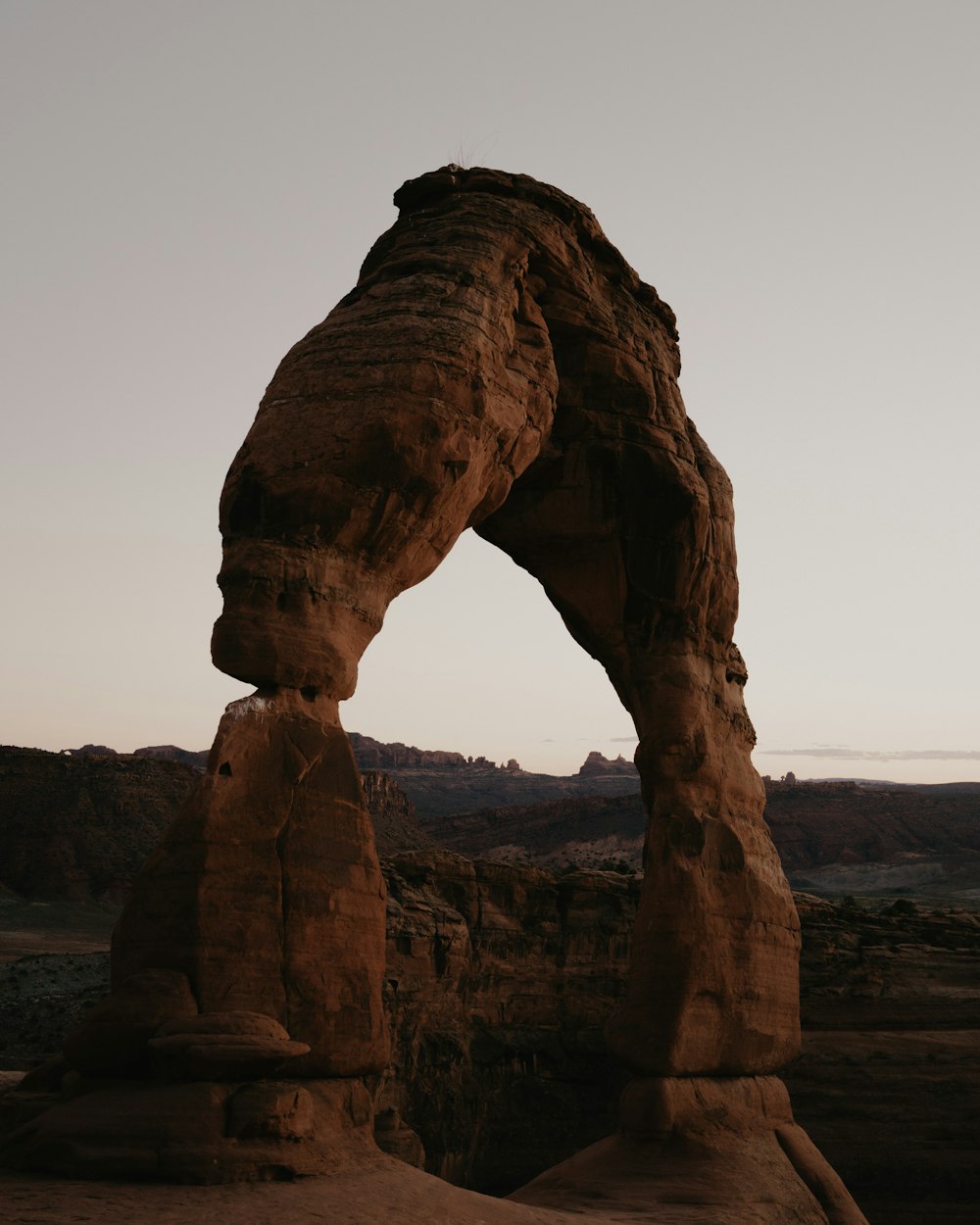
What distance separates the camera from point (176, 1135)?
8.01m

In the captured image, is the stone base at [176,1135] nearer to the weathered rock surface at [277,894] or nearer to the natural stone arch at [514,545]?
the weathered rock surface at [277,894]

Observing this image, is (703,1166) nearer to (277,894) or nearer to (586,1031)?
(277,894)

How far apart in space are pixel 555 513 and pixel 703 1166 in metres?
6.17

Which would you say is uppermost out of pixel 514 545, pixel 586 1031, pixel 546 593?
pixel 514 545

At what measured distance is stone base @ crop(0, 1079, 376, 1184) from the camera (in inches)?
312

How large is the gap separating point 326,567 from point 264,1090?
3578 millimetres

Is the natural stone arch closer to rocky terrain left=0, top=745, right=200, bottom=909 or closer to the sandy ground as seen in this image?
the sandy ground

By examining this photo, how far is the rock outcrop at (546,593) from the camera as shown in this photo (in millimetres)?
9047

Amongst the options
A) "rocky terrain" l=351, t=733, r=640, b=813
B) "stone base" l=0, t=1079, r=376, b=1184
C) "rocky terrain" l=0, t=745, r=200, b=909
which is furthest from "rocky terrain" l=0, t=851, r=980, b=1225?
"rocky terrain" l=351, t=733, r=640, b=813

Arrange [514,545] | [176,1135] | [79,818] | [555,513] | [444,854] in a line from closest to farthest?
[176,1135] < [555,513] < [514,545] < [444,854] < [79,818]

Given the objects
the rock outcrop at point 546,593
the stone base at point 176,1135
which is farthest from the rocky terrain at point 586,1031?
the stone base at point 176,1135

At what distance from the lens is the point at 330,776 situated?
9.70m

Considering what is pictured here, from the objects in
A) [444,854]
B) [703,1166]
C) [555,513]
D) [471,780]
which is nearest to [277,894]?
[703,1166]

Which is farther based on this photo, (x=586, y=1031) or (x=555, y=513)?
(x=586, y=1031)
